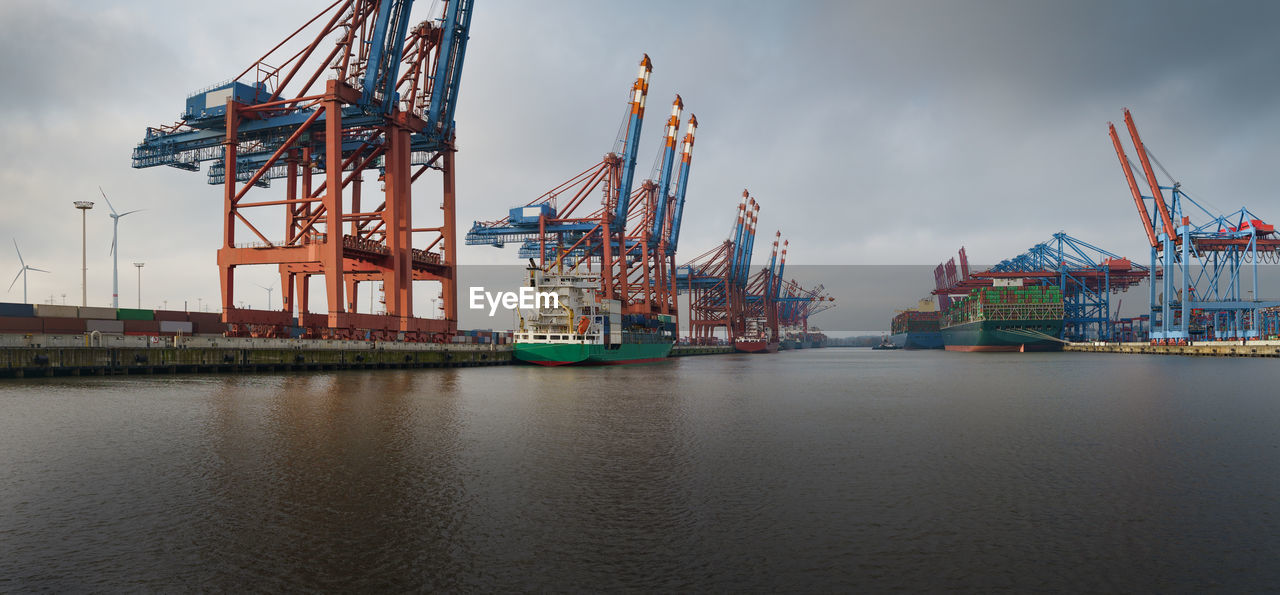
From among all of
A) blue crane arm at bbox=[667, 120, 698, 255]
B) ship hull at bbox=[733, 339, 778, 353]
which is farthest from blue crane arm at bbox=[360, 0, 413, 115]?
ship hull at bbox=[733, 339, 778, 353]

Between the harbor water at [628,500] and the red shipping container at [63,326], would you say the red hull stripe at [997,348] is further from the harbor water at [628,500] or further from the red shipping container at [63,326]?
A: the red shipping container at [63,326]

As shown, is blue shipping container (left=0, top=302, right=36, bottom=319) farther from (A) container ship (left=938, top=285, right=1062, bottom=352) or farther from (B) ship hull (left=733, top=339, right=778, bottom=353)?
(B) ship hull (left=733, top=339, right=778, bottom=353)

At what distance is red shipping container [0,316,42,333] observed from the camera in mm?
34719

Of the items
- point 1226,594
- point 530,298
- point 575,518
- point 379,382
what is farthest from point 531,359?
point 1226,594

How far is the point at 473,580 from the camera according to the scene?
767 cm

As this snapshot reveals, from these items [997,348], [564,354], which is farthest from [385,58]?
[997,348]

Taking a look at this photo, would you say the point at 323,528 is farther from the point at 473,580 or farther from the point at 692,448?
the point at 692,448

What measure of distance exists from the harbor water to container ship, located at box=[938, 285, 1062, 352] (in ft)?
303

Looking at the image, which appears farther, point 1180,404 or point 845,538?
point 1180,404

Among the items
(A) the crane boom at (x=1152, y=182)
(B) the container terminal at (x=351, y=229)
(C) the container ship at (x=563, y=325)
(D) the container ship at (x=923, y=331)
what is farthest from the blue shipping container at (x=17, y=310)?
(D) the container ship at (x=923, y=331)

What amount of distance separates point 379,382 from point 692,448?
24303 millimetres

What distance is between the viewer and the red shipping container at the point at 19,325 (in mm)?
34719

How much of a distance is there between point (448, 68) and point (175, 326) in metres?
28.2

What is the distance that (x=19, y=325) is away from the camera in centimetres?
3528
